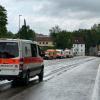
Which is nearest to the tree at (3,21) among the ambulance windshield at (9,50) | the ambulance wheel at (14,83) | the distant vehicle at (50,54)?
the distant vehicle at (50,54)

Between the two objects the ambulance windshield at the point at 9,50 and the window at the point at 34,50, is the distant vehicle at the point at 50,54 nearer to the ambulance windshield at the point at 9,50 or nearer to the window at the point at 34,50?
the window at the point at 34,50

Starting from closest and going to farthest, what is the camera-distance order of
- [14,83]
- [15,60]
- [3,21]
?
[15,60] → [14,83] → [3,21]

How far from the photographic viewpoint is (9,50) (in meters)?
18.8

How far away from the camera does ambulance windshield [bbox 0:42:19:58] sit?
1867 cm

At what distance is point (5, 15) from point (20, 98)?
9904cm

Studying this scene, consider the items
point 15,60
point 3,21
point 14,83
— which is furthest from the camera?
point 3,21

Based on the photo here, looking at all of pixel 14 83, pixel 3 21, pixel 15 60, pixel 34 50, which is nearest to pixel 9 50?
pixel 15 60

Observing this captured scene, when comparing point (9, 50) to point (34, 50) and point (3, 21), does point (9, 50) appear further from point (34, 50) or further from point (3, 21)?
point (3, 21)

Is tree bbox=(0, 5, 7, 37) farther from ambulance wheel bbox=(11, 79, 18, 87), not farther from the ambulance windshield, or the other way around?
the ambulance windshield

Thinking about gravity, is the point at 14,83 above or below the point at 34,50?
below

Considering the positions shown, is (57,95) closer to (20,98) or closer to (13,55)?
(20,98)

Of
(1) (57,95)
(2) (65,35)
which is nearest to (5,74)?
(1) (57,95)

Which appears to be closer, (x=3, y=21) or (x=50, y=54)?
(x=50, y=54)

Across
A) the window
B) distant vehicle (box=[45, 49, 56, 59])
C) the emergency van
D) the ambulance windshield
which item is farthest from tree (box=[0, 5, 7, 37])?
the ambulance windshield
